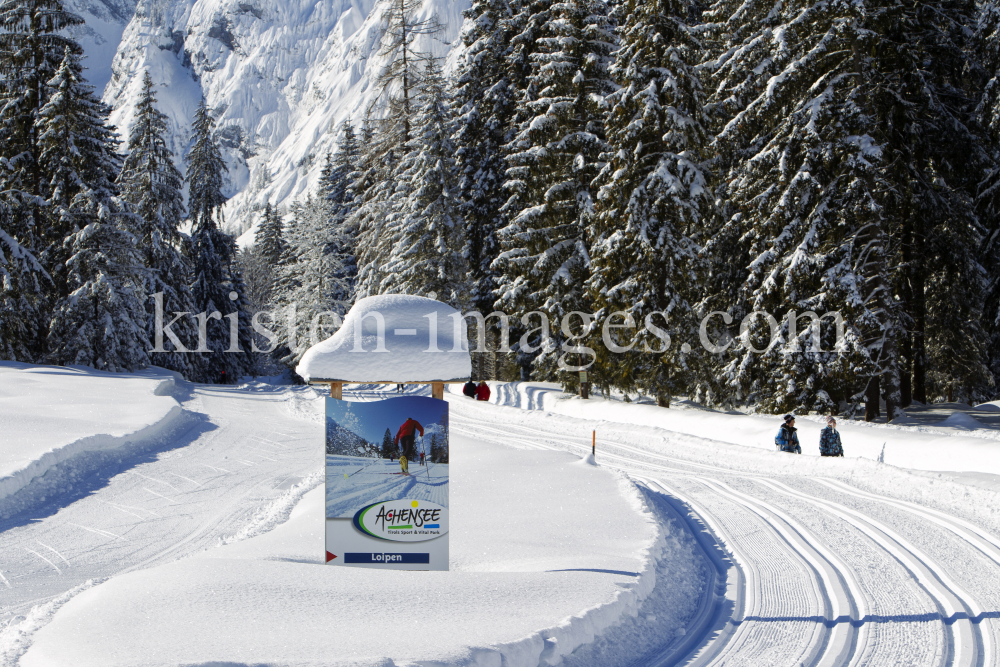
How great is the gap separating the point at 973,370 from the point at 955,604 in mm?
24523

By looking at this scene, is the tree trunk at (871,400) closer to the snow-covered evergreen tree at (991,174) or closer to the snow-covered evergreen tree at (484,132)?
the snow-covered evergreen tree at (991,174)

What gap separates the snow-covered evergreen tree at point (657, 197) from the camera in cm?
2062

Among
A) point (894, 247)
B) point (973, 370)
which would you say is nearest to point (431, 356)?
point (894, 247)

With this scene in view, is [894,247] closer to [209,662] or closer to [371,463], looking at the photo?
[371,463]

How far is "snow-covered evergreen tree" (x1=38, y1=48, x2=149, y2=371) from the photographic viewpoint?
28.0 m

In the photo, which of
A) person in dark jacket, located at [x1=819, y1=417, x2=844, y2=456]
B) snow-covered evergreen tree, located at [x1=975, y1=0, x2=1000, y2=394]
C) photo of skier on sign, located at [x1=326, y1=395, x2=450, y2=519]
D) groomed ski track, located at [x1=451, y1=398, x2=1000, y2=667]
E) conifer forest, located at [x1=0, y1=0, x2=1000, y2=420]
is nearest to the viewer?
groomed ski track, located at [x1=451, y1=398, x2=1000, y2=667]

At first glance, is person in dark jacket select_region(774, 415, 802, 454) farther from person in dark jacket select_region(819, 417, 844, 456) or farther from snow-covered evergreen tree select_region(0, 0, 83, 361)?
snow-covered evergreen tree select_region(0, 0, 83, 361)

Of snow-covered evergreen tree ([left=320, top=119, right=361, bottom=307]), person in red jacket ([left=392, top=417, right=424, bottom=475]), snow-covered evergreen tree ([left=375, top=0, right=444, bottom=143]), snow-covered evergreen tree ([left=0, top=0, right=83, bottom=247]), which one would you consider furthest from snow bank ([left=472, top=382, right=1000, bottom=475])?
snow-covered evergreen tree ([left=0, top=0, right=83, bottom=247])

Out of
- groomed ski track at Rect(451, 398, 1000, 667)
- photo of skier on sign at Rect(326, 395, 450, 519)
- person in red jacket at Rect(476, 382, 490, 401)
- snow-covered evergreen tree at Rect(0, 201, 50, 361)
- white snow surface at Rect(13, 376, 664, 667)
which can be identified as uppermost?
snow-covered evergreen tree at Rect(0, 201, 50, 361)

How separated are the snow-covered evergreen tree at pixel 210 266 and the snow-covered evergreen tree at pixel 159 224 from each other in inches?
93.9

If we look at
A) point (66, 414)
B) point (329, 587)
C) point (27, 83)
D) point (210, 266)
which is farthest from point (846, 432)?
point (210, 266)

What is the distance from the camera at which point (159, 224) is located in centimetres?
3634

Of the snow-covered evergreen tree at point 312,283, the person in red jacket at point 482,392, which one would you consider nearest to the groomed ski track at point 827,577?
the person in red jacket at point 482,392

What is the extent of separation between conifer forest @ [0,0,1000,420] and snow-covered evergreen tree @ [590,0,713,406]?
9 centimetres
